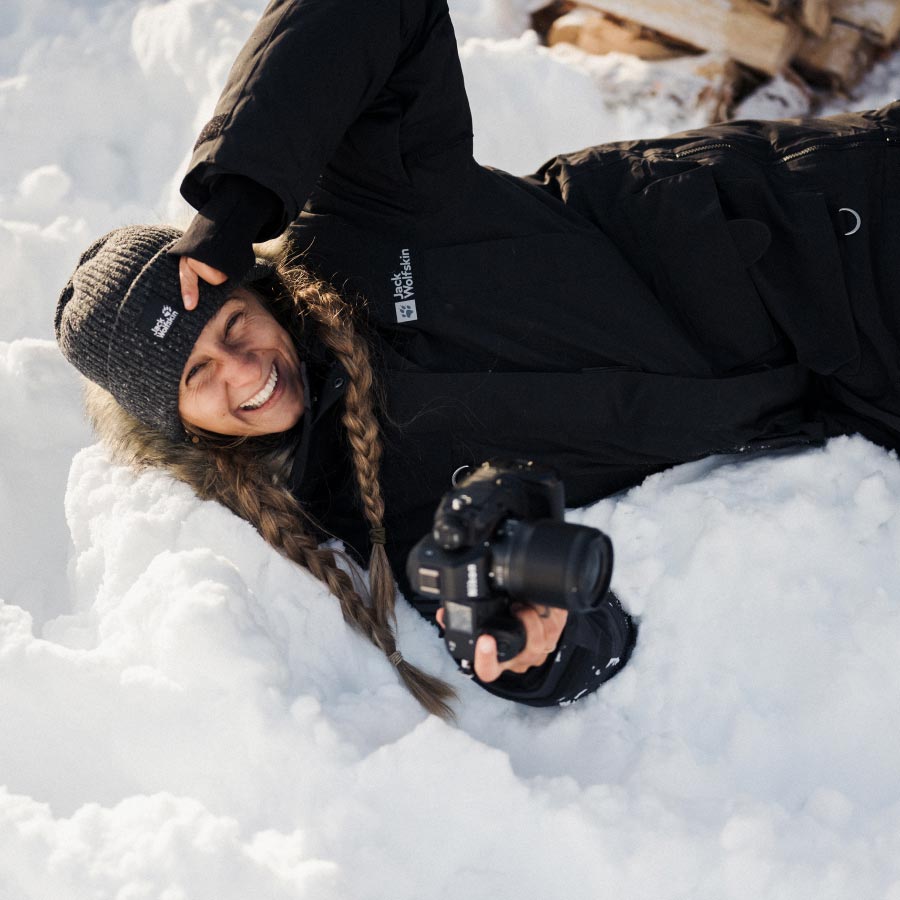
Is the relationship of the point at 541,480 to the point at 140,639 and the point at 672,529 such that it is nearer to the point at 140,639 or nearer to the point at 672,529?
the point at 672,529

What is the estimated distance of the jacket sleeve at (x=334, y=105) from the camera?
1.71 m

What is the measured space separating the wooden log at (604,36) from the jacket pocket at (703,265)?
1.46m

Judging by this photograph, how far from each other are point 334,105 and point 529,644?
41.2 inches

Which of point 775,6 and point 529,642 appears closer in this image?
point 529,642

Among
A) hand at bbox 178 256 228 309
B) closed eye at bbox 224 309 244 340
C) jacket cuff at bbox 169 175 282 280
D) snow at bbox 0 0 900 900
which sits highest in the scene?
jacket cuff at bbox 169 175 282 280

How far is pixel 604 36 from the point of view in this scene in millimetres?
3291

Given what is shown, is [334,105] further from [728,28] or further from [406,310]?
[728,28]

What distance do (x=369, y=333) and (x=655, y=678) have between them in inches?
36.0

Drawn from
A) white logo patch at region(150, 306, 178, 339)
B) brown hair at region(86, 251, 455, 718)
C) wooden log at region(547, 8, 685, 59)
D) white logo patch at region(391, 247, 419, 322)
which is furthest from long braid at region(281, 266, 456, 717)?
wooden log at region(547, 8, 685, 59)

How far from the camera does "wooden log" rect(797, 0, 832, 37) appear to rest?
3.00 meters

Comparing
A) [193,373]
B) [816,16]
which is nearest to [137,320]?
[193,373]

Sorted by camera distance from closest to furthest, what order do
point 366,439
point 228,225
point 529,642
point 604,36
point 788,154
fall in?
point 529,642 < point 228,225 < point 366,439 < point 788,154 < point 604,36

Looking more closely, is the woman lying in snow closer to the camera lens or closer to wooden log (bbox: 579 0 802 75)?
the camera lens

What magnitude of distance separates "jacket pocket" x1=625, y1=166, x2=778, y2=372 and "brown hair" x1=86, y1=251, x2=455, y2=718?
0.66 meters
